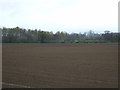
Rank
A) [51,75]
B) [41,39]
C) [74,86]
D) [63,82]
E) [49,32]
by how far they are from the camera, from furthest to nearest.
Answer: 1. [49,32]
2. [41,39]
3. [51,75]
4. [63,82]
5. [74,86]

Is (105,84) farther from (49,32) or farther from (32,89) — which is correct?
(49,32)

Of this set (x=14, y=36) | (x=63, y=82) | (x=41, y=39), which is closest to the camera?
(x=63, y=82)

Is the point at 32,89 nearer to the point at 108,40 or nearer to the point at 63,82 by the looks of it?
the point at 63,82

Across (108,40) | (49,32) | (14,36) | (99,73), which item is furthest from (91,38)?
(99,73)

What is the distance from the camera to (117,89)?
7.68 meters

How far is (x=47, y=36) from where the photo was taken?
3022 inches

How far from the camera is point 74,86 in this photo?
8125 mm

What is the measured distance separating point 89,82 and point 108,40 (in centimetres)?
6200

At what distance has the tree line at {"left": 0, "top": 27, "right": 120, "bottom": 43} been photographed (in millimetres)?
64700

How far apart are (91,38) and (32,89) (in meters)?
70.1

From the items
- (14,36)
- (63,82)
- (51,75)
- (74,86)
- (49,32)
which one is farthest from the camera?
(49,32)

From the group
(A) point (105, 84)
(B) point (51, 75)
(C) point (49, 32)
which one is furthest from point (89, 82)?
(C) point (49, 32)

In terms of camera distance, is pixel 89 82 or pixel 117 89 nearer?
pixel 117 89

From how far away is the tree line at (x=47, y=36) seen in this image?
64700 mm
